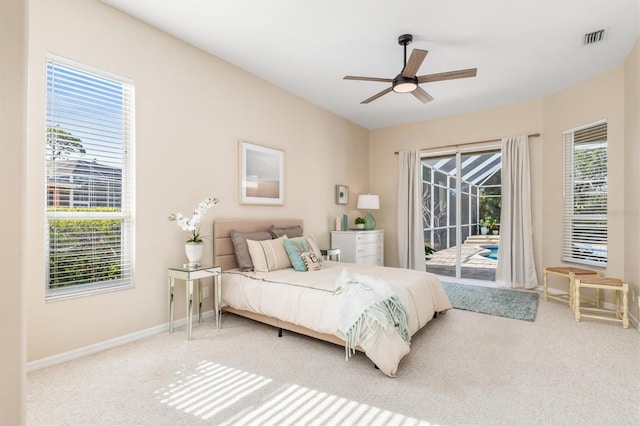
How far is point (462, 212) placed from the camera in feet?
19.1

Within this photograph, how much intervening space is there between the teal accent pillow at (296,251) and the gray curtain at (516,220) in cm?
339

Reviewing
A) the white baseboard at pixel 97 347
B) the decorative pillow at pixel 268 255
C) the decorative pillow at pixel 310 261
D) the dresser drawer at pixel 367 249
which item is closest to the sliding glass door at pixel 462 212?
the dresser drawer at pixel 367 249

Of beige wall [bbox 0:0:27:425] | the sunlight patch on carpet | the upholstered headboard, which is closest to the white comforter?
the upholstered headboard

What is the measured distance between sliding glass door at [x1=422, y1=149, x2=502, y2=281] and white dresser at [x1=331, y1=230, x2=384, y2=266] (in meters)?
1.18

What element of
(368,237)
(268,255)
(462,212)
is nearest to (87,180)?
(268,255)

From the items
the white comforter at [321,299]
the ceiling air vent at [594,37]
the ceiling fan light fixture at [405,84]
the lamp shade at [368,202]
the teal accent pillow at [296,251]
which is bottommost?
the white comforter at [321,299]

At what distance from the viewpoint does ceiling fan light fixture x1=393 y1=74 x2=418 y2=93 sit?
10.3 ft

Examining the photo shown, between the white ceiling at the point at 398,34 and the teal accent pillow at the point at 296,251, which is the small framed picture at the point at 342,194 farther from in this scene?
the teal accent pillow at the point at 296,251

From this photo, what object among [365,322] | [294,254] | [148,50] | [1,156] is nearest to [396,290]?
[365,322]

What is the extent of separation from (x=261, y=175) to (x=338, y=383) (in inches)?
108

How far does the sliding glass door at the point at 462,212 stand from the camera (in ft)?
18.3

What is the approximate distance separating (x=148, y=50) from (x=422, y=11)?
2550 mm

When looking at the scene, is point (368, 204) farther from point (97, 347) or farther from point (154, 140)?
point (97, 347)

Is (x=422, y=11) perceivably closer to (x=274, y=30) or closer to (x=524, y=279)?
(x=274, y=30)
